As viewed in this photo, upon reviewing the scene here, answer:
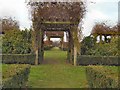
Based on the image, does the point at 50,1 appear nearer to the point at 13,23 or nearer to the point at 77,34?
the point at 77,34

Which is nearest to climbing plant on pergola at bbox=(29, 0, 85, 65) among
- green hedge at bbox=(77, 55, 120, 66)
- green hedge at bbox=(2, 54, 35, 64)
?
green hedge at bbox=(2, 54, 35, 64)

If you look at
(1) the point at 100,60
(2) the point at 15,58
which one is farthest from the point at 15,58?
(1) the point at 100,60

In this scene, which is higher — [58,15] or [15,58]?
[58,15]

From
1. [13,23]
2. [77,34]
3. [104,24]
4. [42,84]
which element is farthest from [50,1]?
[104,24]

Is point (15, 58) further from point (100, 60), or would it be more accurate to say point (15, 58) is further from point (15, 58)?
point (100, 60)

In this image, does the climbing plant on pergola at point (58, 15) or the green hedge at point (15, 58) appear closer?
the green hedge at point (15, 58)

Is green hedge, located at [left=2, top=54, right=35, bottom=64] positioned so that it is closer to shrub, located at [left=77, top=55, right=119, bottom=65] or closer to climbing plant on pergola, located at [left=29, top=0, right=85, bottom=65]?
climbing plant on pergola, located at [left=29, top=0, right=85, bottom=65]

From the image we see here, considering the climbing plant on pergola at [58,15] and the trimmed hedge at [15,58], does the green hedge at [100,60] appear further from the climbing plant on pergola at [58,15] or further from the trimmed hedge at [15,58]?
the trimmed hedge at [15,58]

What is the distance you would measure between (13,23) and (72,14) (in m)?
23.5

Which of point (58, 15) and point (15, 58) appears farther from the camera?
point (58, 15)

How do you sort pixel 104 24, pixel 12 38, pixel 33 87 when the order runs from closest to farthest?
pixel 33 87, pixel 12 38, pixel 104 24

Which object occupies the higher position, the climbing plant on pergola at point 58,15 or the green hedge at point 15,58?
the climbing plant on pergola at point 58,15

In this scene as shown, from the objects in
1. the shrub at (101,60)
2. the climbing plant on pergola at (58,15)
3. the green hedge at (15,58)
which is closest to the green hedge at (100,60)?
the shrub at (101,60)

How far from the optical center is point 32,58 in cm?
1766
